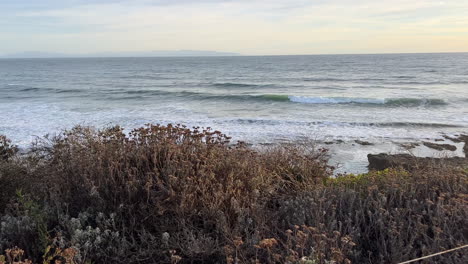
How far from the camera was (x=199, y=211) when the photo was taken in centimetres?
349

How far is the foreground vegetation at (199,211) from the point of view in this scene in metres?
3.08

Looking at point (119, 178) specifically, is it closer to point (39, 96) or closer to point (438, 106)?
Answer: point (438, 106)

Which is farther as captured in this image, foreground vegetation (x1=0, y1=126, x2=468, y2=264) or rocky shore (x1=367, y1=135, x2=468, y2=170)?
rocky shore (x1=367, y1=135, x2=468, y2=170)

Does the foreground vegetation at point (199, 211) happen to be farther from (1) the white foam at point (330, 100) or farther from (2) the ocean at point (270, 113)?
(1) the white foam at point (330, 100)

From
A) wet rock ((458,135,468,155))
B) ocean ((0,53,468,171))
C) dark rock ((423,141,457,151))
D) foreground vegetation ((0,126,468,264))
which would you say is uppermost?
foreground vegetation ((0,126,468,264))

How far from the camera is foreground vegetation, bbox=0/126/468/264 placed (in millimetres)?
3076

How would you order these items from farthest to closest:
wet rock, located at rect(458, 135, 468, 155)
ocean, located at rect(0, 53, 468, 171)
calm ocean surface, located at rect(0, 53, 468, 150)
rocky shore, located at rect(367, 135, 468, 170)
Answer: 1. calm ocean surface, located at rect(0, 53, 468, 150)
2. ocean, located at rect(0, 53, 468, 171)
3. wet rock, located at rect(458, 135, 468, 155)
4. rocky shore, located at rect(367, 135, 468, 170)

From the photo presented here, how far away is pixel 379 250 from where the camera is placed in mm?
3209

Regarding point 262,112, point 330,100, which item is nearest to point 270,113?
point 262,112

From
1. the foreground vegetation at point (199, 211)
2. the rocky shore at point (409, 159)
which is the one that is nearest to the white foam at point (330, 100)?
the rocky shore at point (409, 159)

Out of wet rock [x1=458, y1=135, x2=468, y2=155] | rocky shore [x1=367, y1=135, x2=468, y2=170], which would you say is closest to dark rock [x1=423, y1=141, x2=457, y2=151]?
rocky shore [x1=367, y1=135, x2=468, y2=170]

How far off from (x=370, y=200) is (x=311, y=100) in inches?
875

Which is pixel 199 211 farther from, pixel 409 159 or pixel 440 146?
pixel 440 146

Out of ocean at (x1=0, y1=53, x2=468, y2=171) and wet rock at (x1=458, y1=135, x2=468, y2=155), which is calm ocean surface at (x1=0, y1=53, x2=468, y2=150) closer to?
ocean at (x1=0, y1=53, x2=468, y2=171)
